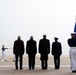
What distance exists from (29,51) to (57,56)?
1.74m

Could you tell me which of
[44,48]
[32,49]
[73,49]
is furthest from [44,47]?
[73,49]

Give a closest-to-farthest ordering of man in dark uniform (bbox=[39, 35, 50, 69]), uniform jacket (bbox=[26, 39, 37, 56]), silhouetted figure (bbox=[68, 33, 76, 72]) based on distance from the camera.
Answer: silhouetted figure (bbox=[68, 33, 76, 72]) < uniform jacket (bbox=[26, 39, 37, 56]) < man in dark uniform (bbox=[39, 35, 50, 69])

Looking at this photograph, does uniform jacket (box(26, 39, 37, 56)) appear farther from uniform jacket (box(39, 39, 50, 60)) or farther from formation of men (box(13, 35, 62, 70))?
uniform jacket (box(39, 39, 50, 60))

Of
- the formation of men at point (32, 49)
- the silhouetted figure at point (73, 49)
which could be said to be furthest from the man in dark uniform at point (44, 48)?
the silhouetted figure at point (73, 49)

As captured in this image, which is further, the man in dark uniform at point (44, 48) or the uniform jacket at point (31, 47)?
the man in dark uniform at point (44, 48)

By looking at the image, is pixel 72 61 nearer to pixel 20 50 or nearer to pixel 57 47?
pixel 57 47

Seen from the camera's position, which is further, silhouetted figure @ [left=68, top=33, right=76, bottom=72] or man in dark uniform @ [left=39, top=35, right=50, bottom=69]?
man in dark uniform @ [left=39, top=35, right=50, bottom=69]

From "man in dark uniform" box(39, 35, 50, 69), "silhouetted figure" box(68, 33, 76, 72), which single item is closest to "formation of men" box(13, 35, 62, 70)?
"man in dark uniform" box(39, 35, 50, 69)

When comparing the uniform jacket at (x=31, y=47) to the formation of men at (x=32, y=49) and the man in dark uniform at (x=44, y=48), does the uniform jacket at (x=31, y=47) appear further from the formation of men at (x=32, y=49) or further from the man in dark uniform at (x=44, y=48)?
the man in dark uniform at (x=44, y=48)

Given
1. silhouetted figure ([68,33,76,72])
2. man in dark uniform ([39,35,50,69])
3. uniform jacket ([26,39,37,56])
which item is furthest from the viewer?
man in dark uniform ([39,35,50,69])

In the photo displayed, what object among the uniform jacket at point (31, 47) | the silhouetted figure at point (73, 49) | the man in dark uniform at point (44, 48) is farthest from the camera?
the man in dark uniform at point (44, 48)

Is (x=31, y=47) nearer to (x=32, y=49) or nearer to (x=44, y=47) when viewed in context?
(x=32, y=49)

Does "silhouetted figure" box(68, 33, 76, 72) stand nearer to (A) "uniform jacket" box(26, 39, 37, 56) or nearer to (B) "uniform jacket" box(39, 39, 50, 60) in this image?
(B) "uniform jacket" box(39, 39, 50, 60)

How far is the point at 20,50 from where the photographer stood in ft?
58.7
